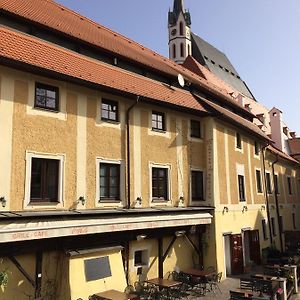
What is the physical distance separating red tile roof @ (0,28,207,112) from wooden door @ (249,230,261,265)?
8456mm

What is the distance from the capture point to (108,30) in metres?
19.6

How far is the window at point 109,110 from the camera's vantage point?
1378cm

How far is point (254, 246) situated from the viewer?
21.0m

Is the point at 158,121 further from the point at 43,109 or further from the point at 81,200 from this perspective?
the point at 43,109

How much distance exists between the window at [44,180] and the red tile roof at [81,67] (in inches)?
119

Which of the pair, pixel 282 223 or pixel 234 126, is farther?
pixel 282 223

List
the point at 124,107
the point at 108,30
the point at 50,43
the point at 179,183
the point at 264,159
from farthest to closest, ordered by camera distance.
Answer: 1. the point at 264,159
2. the point at 108,30
3. the point at 179,183
4. the point at 124,107
5. the point at 50,43

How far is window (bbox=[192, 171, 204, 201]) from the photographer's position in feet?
56.5

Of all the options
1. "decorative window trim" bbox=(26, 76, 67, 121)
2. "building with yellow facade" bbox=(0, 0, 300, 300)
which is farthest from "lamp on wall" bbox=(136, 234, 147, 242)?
"decorative window trim" bbox=(26, 76, 67, 121)

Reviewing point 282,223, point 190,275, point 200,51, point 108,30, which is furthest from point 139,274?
point 200,51

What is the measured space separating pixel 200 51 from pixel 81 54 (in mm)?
39320

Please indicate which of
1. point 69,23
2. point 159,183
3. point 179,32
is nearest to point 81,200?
point 159,183

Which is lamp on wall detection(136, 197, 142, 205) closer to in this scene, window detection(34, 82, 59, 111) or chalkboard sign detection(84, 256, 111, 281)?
chalkboard sign detection(84, 256, 111, 281)

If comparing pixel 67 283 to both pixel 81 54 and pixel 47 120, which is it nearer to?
pixel 47 120
